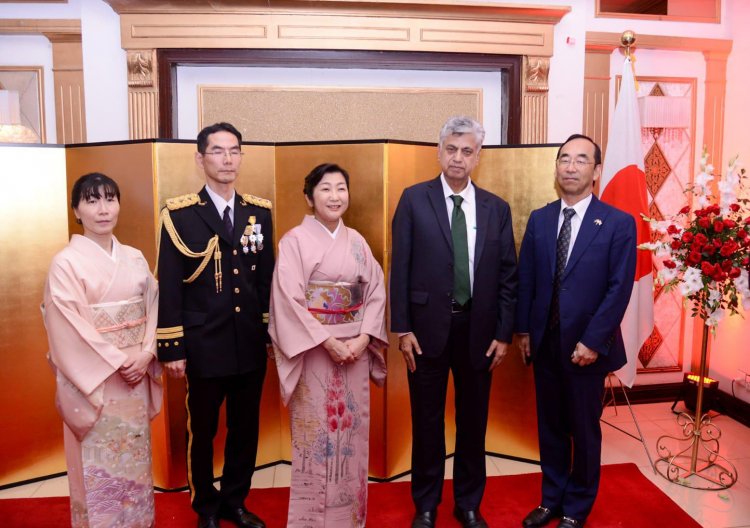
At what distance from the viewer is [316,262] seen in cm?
233

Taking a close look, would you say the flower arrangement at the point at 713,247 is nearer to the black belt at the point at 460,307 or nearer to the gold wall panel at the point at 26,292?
the black belt at the point at 460,307

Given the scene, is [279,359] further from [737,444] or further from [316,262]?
[737,444]

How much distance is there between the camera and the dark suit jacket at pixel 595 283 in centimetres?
236

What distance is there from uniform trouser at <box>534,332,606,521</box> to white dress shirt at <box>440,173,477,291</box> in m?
0.50

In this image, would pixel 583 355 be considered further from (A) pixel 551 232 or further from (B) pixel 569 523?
(B) pixel 569 523

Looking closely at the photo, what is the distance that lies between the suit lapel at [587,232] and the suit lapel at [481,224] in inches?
14.7

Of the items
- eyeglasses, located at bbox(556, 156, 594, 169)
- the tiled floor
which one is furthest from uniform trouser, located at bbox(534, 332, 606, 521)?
eyeglasses, located at bbox(556, 156, 594, 169)

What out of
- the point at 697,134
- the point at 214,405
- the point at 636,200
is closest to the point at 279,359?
the point at 214,405

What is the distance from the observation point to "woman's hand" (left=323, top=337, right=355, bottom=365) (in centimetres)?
231

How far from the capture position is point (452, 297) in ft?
7.90

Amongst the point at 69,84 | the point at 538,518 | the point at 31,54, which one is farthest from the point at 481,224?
the point at 31,54

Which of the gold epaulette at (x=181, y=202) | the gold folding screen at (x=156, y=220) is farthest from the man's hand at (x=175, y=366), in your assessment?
the gold folding screen at (x=156, y=220)

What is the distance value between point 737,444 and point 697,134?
2119mm

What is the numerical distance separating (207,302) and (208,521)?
3.12 feet
